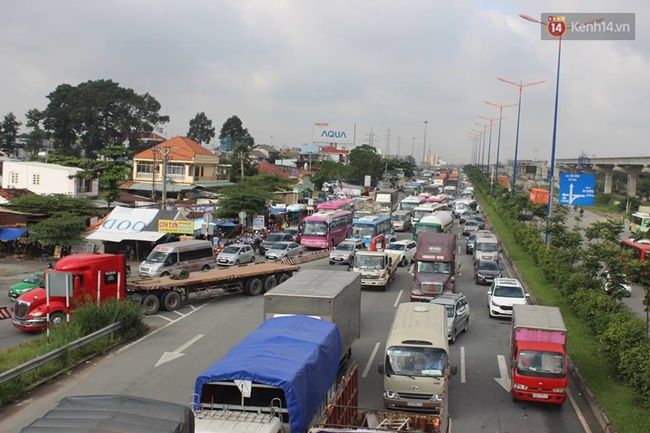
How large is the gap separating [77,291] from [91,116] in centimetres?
8468

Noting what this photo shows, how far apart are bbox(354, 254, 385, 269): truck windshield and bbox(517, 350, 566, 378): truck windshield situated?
15.7 m

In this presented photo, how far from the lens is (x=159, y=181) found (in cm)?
6988

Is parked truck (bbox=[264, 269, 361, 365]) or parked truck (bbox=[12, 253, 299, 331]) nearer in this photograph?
parked truck (bbox=[264, 269, 361, 365])

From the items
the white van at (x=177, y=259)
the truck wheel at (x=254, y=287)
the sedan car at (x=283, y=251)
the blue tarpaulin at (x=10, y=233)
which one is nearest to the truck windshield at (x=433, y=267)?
the truck wheel at (x=254, y=287)

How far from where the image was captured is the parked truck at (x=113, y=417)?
23.9 ft

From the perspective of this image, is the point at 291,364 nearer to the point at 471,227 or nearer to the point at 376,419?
the point at 376,419

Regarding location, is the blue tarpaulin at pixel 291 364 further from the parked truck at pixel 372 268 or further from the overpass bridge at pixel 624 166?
the overpass bridge at pixel 624 166

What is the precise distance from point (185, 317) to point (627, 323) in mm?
15547

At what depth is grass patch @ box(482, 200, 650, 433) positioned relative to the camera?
1431 cm

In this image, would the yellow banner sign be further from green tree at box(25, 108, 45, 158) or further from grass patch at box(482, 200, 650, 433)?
green tree at box(25, 108, 45, 158)

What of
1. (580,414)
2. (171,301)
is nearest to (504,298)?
(580,414)

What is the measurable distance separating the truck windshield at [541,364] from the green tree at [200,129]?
133m

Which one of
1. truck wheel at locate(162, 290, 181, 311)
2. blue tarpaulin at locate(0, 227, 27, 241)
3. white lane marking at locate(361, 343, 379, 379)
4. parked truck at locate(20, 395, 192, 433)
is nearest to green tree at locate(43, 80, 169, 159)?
blue tarpaulin at locate(0, 227, 27, 241)

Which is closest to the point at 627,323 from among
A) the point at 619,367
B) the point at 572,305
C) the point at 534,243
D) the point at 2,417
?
the point at 619,367
